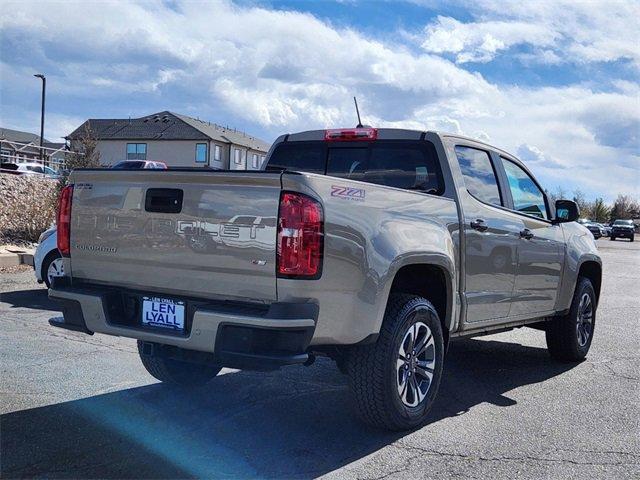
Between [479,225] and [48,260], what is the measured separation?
6370 mm

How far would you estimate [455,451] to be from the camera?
162 inches

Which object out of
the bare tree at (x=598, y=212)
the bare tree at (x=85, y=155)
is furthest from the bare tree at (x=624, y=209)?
the bare tree at (x=85, y=155)

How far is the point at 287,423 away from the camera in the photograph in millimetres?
4496

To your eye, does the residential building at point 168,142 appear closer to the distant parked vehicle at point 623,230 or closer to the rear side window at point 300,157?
the distant parked vehicle at point 623,230

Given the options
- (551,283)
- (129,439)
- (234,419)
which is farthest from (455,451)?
(551,283)

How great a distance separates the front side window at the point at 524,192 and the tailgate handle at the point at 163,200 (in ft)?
10.4

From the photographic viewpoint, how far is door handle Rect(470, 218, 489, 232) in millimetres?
5045

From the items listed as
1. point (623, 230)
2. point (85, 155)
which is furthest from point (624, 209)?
point (85, 155)

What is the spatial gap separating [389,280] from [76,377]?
277cm

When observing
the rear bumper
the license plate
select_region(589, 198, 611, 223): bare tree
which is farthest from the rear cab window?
select_region(589, 198, 611, 223): bare tree

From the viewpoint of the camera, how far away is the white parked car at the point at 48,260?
9125 mm

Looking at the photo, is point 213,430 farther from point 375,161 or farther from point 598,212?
point 598,212

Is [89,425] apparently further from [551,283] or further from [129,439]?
[551,283]

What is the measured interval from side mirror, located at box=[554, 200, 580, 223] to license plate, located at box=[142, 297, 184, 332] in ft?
13.3
